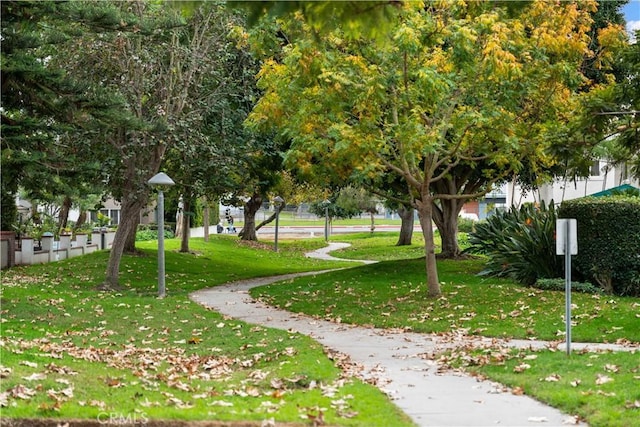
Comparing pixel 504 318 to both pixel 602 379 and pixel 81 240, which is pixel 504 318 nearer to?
Result: pixel 602 379

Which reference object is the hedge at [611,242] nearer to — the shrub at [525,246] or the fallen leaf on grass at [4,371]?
the shrub at [525,246]

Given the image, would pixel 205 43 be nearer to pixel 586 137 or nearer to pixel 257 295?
pixel 257 295

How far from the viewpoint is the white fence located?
82.9 feet

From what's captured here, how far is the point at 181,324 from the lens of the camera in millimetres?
14375

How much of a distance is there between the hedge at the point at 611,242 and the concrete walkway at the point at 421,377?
568 cm

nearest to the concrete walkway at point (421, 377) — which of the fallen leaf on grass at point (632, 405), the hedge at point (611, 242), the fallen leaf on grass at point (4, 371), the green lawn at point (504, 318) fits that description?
the green lawn at point (504, 318)

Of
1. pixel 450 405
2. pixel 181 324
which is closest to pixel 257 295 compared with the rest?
pixel 181 324

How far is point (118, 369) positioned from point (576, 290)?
1102cm

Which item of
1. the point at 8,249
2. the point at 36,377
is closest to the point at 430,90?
the point at 36,377

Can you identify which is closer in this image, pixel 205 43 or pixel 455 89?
pixel 455 89

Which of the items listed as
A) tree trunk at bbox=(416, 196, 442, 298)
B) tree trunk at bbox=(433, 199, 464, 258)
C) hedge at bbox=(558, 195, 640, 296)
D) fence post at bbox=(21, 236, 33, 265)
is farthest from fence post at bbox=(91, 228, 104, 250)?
hedge at bbox=(558, 195, 640, 296)

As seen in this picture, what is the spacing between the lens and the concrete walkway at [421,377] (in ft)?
24.8

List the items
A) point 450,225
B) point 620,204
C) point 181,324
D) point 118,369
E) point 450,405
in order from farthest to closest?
point 450,225, point 620,204, point 181,324, point 118,369, point 450,405

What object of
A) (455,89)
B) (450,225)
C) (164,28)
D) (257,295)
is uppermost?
(164,28)
